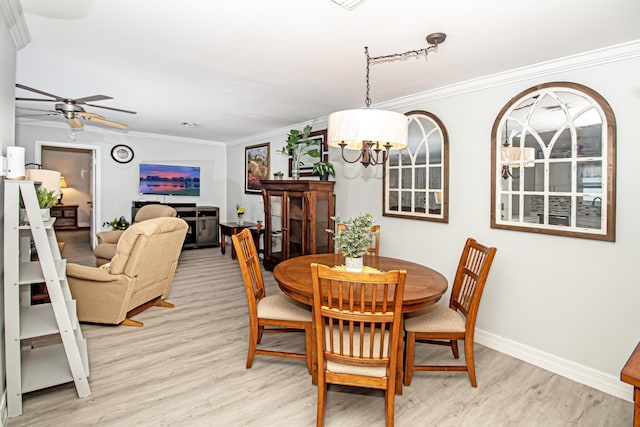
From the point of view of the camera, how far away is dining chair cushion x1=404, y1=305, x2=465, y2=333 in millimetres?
2277

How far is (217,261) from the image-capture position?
606cm

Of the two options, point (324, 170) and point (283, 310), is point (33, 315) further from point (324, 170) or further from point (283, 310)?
point (324, 170)

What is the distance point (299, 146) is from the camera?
210 inches

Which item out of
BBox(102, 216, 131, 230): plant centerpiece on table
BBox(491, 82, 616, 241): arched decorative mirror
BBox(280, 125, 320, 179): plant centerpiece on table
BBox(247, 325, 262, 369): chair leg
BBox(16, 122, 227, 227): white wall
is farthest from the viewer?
BBox(102, 216, 131, 230): plant centerpiece on table

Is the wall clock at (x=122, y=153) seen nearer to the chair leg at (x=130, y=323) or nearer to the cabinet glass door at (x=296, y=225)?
the cabinet glass door at (x=296, y=225)

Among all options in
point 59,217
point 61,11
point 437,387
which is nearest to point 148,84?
point 61,11

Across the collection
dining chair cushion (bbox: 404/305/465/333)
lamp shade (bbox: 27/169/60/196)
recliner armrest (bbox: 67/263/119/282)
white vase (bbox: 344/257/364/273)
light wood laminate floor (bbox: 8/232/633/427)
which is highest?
lamp shade (bbox: 27/169/60/196)

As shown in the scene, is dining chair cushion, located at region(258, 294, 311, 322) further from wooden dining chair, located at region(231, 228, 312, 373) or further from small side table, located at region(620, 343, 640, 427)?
small side table, located at region(620, 343, 640, 427)

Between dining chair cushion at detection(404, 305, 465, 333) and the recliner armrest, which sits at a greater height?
the recliner armrest

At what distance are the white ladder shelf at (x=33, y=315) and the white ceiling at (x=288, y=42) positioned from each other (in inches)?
46.1

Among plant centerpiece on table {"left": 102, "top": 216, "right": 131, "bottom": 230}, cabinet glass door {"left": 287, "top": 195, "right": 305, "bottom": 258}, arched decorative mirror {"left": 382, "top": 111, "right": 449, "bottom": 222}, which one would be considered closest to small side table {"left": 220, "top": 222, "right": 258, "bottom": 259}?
plant centerpiece on table {"left": 102, "top": 216, "right": 131, "bottom": 230}

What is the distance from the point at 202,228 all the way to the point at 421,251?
196 inches

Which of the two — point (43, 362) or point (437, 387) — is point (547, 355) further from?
point (43, 362)

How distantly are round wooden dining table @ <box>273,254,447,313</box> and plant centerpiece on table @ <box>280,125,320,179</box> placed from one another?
215cm
